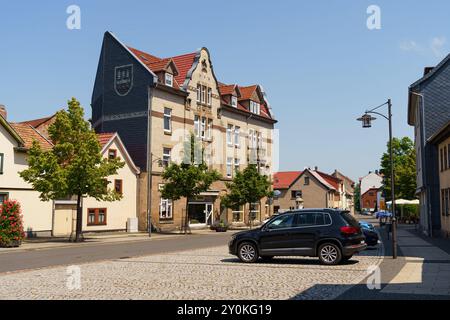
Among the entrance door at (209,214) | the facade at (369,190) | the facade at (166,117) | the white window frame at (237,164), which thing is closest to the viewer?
the facade at (166,117)

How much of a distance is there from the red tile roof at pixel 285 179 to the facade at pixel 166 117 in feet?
91.2

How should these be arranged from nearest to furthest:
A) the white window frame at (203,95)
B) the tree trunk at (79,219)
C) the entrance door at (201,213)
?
the tree trunk at (79,219) → the entrance door at (201,213) → the white window frame at (203,95)

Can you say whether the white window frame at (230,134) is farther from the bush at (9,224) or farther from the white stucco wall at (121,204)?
the bush at (9,224)

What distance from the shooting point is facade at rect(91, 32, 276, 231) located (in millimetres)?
40375

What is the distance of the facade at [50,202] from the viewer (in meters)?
30.3

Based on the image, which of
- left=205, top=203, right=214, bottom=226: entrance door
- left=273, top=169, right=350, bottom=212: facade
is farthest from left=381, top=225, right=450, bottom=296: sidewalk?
left=273, top=169, right=350, bottom=212: facade

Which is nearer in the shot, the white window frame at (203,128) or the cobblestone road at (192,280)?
the cobblestone road at (192,280)

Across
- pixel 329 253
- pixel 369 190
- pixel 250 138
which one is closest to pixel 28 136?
pixel 329 253

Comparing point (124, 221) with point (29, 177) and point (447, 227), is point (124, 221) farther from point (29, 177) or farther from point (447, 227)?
point (447, 227)

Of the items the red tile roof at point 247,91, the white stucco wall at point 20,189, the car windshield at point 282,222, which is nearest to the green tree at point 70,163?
the white stucco wall at point 20,189

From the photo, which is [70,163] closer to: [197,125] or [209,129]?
[197,125]

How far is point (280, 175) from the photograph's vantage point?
8406cm

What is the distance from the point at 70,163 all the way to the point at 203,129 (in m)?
20.5
